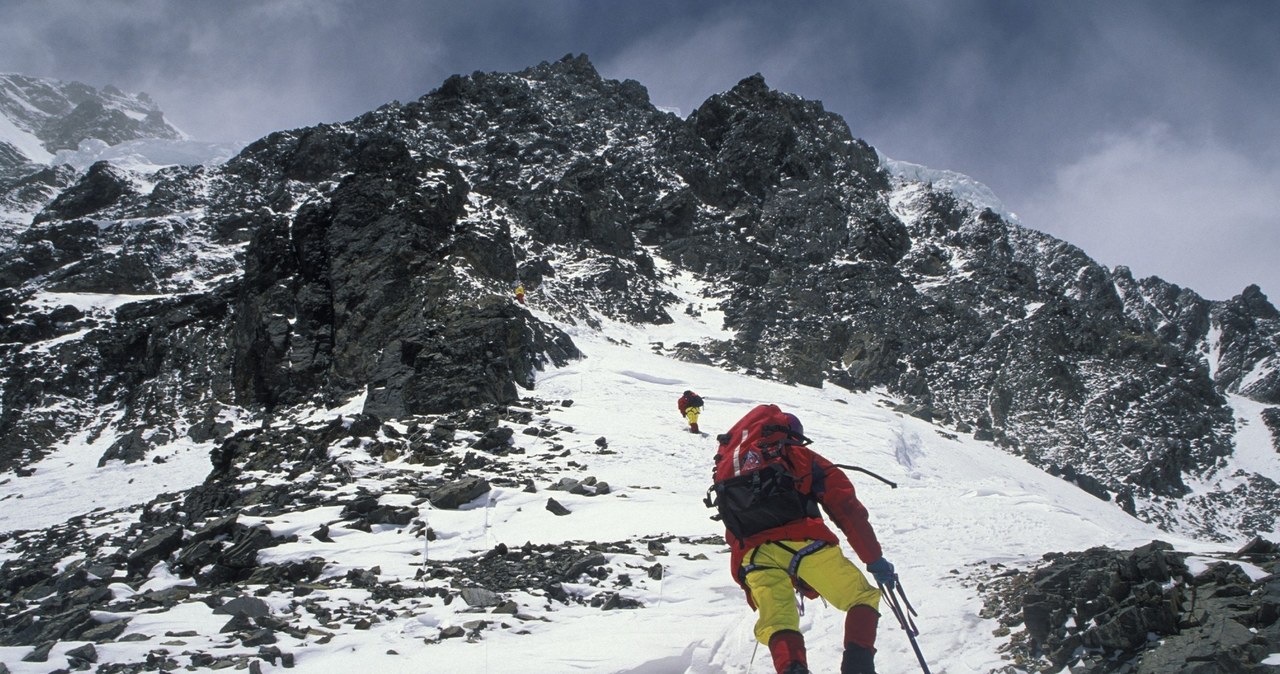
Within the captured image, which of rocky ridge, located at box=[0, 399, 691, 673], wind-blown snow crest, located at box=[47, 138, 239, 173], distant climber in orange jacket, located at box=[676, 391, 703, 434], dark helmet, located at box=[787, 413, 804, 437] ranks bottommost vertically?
rocky ridge, located at box=[0, 399, 691, 673]

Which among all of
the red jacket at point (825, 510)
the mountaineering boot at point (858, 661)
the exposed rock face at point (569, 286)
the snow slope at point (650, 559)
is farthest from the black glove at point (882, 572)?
the exposed rock face at point (569, 286)

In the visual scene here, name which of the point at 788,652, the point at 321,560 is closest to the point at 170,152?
the point at 321,560

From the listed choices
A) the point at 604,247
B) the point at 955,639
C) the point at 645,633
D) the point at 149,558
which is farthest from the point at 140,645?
the point at 604,247

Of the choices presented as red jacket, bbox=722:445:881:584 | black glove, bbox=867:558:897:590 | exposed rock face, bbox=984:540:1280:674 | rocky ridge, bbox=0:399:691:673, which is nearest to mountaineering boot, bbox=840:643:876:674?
black glove, bbox=867:558:897:590

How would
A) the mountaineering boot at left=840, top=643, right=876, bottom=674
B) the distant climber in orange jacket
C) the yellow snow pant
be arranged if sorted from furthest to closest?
1. the distant climber in orange jacket
2. the yellow snow pant
3. the mountaineering boot at left=840, top=643, right=876, bottom=674

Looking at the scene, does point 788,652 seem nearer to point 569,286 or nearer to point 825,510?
point 825,510

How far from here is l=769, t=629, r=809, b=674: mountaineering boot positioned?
3.75 metres

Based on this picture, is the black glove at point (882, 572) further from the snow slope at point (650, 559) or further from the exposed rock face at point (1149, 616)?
the exposed rock face at point (1149, 616)

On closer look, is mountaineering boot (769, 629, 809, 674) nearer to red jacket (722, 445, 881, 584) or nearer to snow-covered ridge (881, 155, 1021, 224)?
red jacket (722, 445, 881, 584)

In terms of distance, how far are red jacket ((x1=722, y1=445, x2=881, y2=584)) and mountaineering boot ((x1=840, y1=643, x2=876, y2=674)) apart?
701 mm

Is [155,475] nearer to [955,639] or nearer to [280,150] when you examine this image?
[955,639]

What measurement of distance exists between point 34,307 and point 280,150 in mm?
25163

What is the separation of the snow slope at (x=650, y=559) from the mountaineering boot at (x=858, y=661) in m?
1.48

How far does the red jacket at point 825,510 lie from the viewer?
442cm
